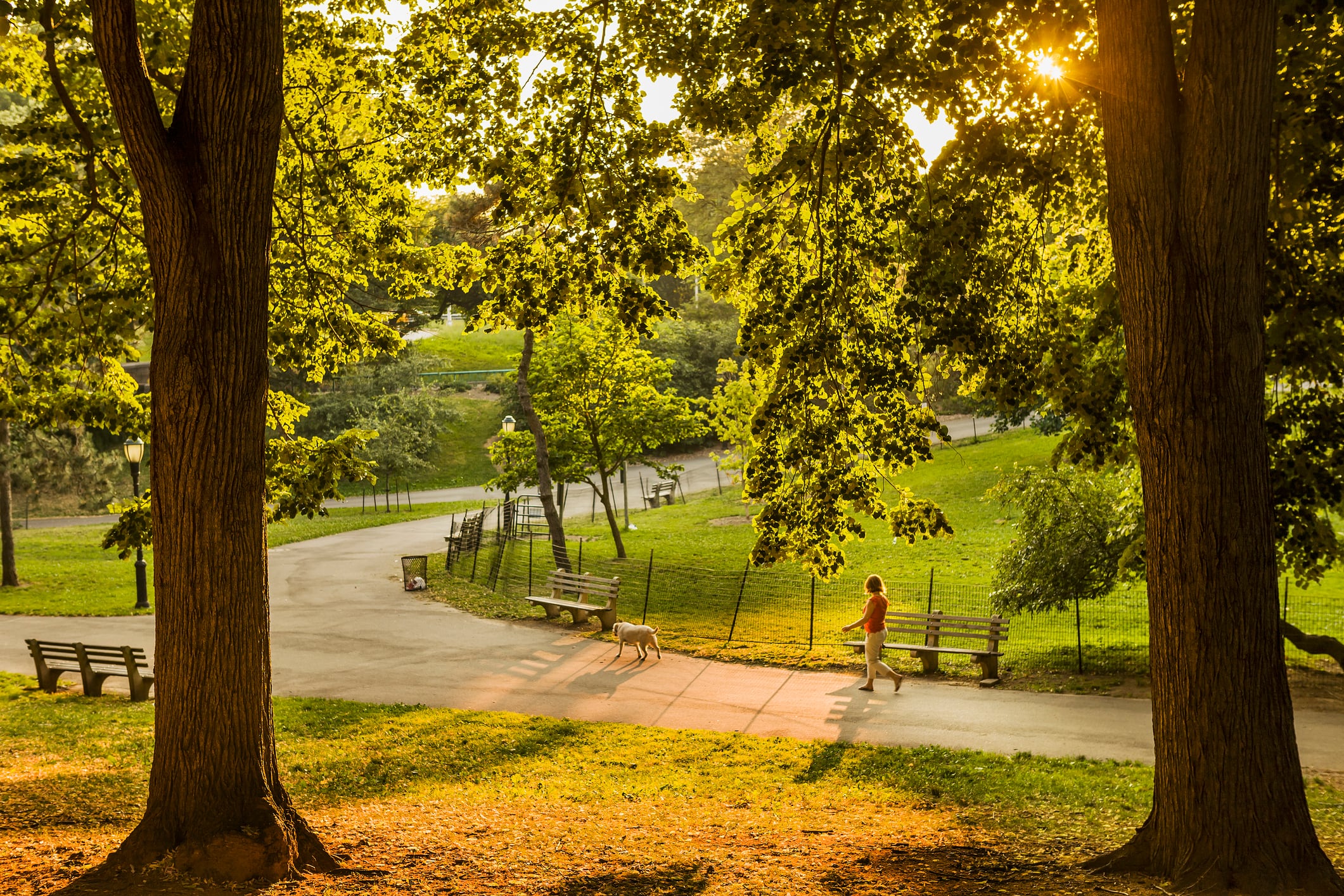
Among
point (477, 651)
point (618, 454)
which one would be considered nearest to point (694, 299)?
point (618, 454)

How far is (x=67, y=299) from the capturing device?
13.0 meters

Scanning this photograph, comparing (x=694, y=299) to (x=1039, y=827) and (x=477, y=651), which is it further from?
(x=1039, y=827)

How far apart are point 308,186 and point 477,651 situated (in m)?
8.54

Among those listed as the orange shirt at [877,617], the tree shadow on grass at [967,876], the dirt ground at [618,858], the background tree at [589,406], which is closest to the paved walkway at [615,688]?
the orange shirt at [877,617]

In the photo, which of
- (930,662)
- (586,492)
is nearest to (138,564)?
(930,662)

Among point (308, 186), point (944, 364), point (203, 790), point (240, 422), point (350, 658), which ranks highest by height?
point (308, 186)

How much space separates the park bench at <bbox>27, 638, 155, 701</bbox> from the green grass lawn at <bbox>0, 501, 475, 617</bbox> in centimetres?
140

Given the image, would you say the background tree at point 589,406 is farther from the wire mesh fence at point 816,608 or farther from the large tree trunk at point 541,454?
the wire mesh fence at point 816,608

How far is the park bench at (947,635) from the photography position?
15.2m

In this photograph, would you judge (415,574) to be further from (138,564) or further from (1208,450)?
(1208,450)

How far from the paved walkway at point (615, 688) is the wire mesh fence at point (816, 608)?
2198 mm

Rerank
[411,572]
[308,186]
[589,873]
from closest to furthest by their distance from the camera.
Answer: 1. [589,873]
2. [308,186]
3. [411,572]

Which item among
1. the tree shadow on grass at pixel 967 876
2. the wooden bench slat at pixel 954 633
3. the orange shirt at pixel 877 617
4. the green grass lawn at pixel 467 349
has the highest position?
the green grass lawn at pixel 467 349

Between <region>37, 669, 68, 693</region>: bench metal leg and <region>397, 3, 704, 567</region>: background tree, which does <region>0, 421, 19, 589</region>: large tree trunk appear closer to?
<region>37, 669, 68, 693</region>: bench metal leg
